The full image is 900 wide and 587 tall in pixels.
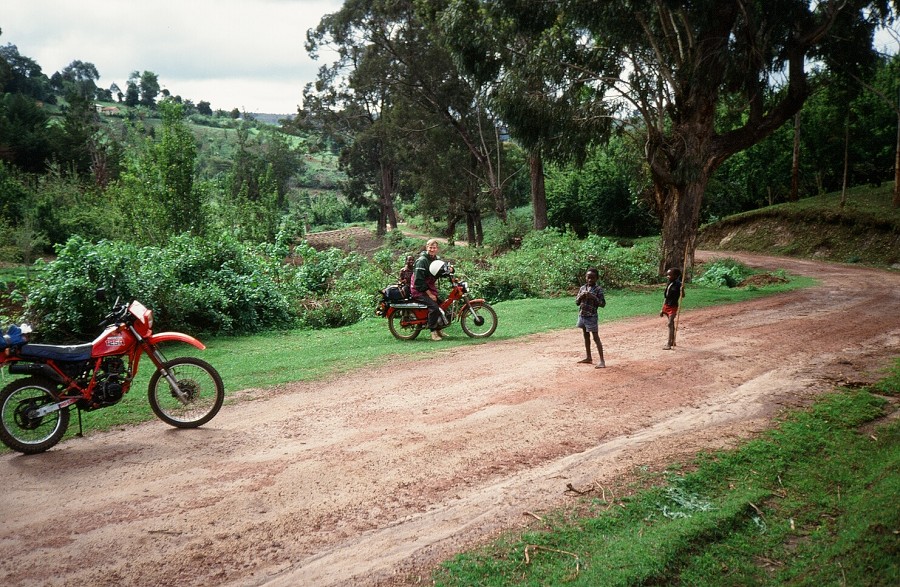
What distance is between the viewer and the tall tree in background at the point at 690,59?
1667 cm

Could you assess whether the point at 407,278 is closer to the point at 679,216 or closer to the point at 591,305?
the point at 591,305

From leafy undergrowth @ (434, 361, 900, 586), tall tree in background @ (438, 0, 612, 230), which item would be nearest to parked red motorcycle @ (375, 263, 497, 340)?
leafy undergrowth @ (434, 361, 900, 586)

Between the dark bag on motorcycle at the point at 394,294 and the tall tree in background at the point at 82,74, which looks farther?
the tall tree in background at the point at 82,74

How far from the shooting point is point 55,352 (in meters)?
6.38

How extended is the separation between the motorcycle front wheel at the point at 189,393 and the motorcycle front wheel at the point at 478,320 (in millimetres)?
5972

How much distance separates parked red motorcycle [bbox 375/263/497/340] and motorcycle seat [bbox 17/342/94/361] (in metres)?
6.36

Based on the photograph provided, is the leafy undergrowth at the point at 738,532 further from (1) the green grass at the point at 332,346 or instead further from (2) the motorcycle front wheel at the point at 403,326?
(2) the motorcycle front wheel at the point at 403,326

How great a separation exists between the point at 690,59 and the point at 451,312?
34.4ft

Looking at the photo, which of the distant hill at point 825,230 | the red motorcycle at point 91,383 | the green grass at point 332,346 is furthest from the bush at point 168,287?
the distant hill at point 825,230

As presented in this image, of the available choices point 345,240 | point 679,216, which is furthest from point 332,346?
point 345,240

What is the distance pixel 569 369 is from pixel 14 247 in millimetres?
25322

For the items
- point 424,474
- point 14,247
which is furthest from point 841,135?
point 14,247

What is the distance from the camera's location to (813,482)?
18.7ft

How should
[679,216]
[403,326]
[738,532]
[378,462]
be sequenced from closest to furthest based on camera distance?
[738,532] < [378,462] < [403,326] < [679,216]
